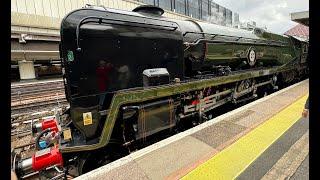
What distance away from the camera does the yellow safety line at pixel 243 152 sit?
380 centimetres

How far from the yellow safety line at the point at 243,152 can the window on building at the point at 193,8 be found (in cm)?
4631

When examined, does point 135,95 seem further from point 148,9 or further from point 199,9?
point 199,9

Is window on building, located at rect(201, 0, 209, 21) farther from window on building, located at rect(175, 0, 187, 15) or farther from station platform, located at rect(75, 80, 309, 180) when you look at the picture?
station platform, located at rect(75, 80, 309, 180)

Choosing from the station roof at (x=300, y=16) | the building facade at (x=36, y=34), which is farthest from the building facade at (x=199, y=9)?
the building facade at (x=36, y=34)

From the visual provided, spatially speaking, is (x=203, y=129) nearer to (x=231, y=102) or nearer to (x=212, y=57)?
(x=212, y=57)

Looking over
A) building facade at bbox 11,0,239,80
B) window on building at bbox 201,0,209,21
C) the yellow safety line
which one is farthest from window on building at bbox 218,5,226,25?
the yellow safety line

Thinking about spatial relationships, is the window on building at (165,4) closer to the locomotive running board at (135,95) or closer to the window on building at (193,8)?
the window on building at (193,8)

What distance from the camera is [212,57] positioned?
7719 millimetres

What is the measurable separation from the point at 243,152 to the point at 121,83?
2574 millimetres

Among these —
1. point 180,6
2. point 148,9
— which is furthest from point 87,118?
point 180,6

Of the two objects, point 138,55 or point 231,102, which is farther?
point 231,102
